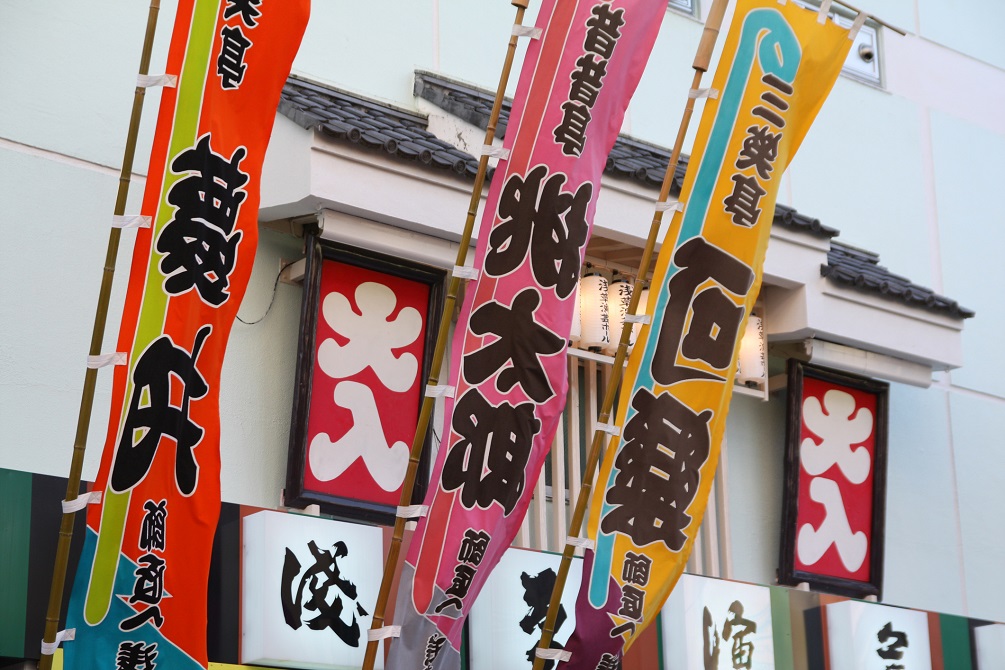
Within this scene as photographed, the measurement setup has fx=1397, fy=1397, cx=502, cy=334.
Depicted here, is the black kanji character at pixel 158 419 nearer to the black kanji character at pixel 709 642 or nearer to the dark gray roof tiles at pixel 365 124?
the dark gray roof tiles at pixel 365 124

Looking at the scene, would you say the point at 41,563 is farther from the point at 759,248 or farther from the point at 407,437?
the point at 759,248

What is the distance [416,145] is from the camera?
8906mm

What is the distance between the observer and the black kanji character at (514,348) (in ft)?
23.9

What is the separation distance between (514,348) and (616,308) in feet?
9.66

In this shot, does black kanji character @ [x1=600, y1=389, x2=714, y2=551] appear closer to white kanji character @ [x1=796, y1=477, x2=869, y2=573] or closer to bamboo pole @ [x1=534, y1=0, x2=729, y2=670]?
bamboo pole @ [x1=534, y1=0, x2=729, y2=670]

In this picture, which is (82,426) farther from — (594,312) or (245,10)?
(594,312)

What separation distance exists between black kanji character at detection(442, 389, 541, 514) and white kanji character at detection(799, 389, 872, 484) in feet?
14.7

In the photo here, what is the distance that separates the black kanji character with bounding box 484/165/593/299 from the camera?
7.42 meters

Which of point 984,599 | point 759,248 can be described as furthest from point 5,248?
point 984,599

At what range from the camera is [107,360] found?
6156 millimetres

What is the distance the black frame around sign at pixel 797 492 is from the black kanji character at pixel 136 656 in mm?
6028

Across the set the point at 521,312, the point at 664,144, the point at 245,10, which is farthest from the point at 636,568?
the point at 664,144

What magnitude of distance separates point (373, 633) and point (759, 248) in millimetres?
3166

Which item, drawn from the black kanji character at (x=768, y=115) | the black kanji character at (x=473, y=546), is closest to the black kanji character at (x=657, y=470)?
the black kanji character at (x=473, y=546)
